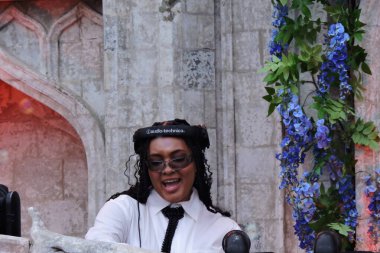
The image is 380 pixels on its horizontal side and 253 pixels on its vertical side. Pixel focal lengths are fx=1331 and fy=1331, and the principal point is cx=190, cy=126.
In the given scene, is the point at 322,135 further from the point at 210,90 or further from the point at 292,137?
the point at 210,90

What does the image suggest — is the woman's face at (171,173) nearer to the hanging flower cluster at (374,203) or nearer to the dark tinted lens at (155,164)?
the dark tinted lens at (155,164)

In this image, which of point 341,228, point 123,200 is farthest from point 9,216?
point 341,228

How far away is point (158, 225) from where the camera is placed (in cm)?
539

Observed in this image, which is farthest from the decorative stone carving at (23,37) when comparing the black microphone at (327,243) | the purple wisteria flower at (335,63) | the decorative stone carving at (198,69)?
the black microphone at (327,243)

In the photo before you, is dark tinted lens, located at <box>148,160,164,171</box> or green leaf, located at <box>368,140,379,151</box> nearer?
dark tinted lens, located at <box>148,160,164,171</box>

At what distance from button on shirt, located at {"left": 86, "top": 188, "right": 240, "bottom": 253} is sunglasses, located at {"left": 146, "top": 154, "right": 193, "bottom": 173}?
0.14m

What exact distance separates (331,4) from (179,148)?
8.07 ft

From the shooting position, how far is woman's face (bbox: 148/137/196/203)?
534 centimetres

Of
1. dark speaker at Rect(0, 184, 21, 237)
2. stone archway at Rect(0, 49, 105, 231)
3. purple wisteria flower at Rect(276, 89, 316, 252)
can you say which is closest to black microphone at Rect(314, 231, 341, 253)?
dark speaker at Rect(0, 184, 21, 237)

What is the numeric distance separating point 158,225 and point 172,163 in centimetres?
27

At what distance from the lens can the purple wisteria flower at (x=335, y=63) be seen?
23.8 ft

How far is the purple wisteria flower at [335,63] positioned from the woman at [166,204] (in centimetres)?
198

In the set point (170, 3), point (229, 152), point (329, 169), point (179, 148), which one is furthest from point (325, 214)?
point (179, 148)

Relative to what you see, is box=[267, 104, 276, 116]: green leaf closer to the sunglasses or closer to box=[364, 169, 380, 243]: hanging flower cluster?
box=[364, 169, 380, 243]: hanging flower cluster
